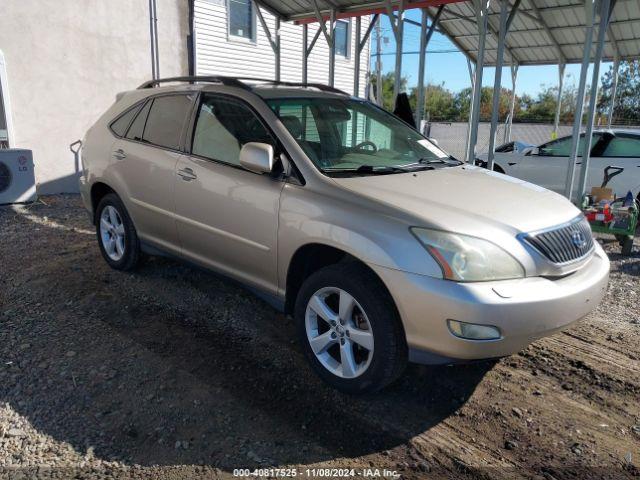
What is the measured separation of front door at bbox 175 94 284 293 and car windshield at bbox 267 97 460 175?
0.29 meters

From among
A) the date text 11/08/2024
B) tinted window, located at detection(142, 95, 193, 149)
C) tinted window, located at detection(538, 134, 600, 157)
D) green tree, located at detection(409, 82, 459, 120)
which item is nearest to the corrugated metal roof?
tinted window, located at detection(538, 134, 600, 157)

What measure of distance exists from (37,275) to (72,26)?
6372mm

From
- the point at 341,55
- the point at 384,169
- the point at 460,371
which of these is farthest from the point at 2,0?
the point at 341,55

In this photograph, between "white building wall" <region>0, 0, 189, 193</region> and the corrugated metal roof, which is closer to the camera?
"white building wall" <region>0, 0, 189, 193</region>

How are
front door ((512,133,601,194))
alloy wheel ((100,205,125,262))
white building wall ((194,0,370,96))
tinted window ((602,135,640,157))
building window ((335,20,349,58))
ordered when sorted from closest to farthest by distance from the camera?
alloy wheel ((100,205,125,262))
tinted window ((602,135,640,157))
front door ((512,133,601,194))
white building wall ((194,0,370,96))
building window ((335,20,349,58))

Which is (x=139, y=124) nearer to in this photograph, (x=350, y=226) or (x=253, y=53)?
(x=350, y=226)

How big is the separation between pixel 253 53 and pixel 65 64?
18.6 ft

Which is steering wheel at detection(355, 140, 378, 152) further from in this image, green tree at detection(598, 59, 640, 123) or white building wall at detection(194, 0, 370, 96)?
green tree at detection(598, 59, 640, 123)

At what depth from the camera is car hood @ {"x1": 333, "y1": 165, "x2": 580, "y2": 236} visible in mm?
2875

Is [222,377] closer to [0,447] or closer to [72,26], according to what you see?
[0,447]

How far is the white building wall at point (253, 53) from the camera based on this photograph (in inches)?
489

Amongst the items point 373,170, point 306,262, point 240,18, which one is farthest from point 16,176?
point 240,18

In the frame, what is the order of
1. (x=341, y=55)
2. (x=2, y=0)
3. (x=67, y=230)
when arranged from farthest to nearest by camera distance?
(x=341, y=55) → (x=2, y=0) → (x=67, y=230)

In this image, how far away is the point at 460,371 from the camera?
3527mm
